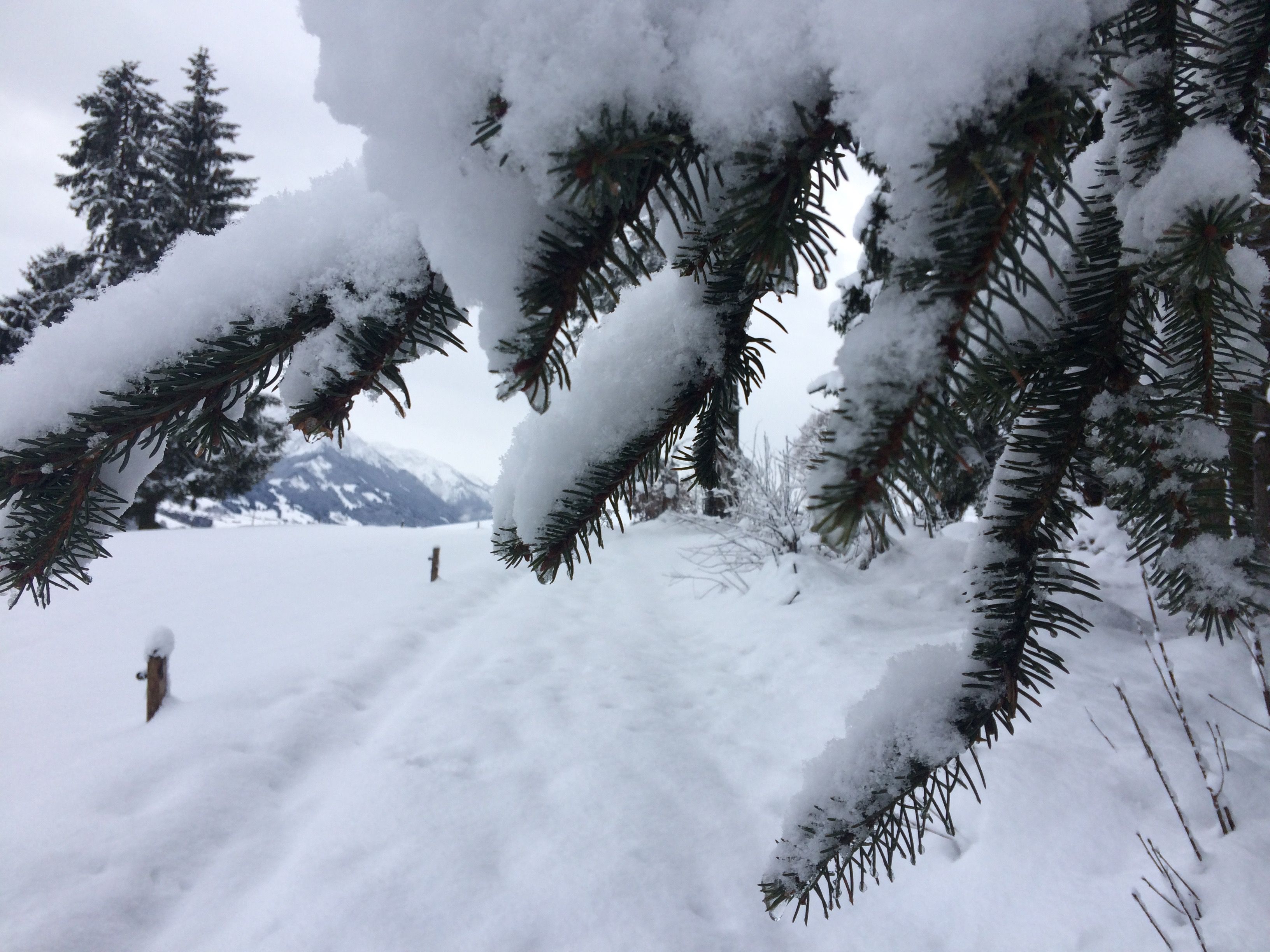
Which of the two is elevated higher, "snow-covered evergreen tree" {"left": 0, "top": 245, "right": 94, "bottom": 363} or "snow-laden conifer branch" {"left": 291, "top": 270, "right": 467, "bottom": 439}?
"snow-covered evergreen tree" {"left": 0, "top": 245, "right": 94, "bottom": 363}

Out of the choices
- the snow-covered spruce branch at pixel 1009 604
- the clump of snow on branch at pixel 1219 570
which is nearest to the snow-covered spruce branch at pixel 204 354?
the snow-covered spruce branch at pixel 1009 604

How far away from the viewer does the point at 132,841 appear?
3.12m

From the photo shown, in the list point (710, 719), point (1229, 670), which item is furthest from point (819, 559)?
point (1229, 670)

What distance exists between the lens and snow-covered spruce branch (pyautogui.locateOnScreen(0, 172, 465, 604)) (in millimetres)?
708

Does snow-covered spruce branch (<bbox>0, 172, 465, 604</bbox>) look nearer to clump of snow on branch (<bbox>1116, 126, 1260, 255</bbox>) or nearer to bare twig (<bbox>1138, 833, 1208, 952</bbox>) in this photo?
clump of snow on branch (<bbox>1116, 126, 1260, 255</bbox>)

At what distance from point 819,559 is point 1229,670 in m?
4.08

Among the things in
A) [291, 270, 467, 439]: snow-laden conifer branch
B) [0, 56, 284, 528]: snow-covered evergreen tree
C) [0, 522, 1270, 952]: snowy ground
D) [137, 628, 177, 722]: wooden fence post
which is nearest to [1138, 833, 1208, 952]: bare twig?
[0, 522, 1270, 952]: snowy ground

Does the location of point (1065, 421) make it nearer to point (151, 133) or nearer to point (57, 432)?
point (57, 432)

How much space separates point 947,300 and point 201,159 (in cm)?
2191

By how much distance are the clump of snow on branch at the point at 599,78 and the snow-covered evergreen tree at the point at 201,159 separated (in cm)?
1954

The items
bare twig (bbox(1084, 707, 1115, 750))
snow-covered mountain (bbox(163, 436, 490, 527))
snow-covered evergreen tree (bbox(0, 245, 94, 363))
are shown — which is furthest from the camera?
snow-covered mountain (bbox(163, 436, 490, 527))

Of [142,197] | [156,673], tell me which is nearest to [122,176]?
[142,197]

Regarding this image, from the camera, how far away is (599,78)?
1.72ft

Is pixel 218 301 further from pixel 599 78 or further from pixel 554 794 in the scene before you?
pixel 554 794
